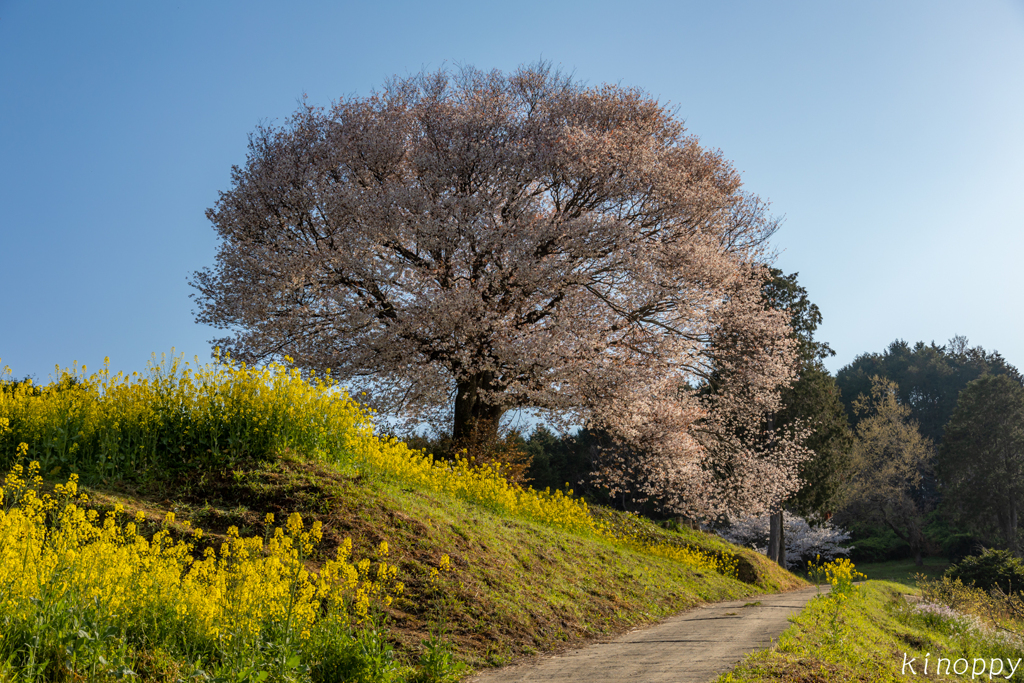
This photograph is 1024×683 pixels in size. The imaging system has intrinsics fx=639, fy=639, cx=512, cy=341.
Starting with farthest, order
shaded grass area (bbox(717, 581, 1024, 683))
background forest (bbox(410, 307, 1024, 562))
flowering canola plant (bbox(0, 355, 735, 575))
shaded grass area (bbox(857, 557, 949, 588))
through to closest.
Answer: shaded grass area (bbox(857, 557, 949, 588))
background forest (bbox(410, 307, 1024, 562))
flowering canola plant (bbox(0, 355, 735, 575))
shaded grass area (bbox(717, 581, 1024, 683))

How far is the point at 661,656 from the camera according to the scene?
587cm

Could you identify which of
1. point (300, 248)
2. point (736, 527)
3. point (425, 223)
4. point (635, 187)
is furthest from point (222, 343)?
point (736, 527)

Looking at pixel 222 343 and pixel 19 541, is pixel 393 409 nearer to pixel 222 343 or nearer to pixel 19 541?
pixel 222 343

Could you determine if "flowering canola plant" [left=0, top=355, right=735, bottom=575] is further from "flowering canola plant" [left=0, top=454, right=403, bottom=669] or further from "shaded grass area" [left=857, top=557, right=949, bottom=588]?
"shaded grass area" [left=857, top=557, right=949, bottom=588]

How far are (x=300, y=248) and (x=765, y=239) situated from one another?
13153 mm

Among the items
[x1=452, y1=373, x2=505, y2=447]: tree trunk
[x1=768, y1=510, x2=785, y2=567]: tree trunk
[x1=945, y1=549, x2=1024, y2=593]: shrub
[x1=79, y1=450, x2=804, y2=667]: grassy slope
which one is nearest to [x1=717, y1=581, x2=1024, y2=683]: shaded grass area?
[x1=79, y1=450, x2=804, y2=667]: grassy slope

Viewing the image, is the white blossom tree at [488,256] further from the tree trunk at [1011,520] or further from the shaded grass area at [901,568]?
the tree trunk at [1011,520]

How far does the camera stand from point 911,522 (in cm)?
3888

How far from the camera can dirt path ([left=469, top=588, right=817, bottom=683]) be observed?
5188 millimetres

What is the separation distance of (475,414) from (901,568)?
3488cm

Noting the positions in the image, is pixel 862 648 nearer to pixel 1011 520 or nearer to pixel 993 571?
pixel 993 571

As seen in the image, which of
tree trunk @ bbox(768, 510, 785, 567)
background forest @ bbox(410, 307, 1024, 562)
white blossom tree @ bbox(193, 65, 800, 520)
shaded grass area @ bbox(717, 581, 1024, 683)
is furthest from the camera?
tree trunk @ bbox(768, 510, 785, 567)

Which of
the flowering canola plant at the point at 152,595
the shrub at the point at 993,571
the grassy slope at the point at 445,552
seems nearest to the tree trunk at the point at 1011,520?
the shrub at the point at 993,571

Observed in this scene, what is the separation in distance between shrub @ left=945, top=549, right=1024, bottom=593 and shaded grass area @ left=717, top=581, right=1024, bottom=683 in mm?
11085
